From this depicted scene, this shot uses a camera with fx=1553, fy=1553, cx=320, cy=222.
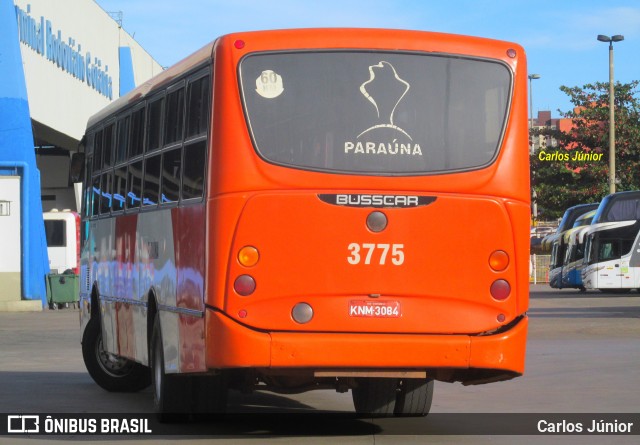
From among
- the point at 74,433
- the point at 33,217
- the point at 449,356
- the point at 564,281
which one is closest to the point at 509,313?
the point at 449,356

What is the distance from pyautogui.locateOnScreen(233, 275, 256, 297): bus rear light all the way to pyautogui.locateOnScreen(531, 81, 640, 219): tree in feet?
236

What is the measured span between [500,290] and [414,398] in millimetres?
2020

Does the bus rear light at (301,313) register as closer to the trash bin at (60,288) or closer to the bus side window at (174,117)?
the bus side window at (174,117)

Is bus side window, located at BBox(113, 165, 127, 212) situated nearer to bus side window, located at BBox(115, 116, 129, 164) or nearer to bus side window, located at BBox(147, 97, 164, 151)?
bus side window, located at BBox(115, 116, 129, 164)

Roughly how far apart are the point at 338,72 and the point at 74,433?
11.8ft

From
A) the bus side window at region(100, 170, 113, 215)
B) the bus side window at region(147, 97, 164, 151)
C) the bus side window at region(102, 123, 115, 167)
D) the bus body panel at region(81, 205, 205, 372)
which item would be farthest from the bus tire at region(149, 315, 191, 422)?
the bus side window at region(102, 123, 115, 167)

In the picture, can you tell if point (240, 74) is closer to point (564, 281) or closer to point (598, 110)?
point (564, 281)

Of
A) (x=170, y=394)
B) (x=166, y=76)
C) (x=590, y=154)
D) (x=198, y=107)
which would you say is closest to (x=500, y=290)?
(x=198, y=107)

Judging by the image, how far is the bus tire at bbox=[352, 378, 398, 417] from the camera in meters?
13.0

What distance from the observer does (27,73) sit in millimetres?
45844

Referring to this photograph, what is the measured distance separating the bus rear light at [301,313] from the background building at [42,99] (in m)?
27.2

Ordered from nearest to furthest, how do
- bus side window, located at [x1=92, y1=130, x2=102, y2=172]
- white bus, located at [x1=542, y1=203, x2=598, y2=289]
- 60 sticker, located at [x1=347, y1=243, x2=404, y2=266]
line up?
1. 60 sticker, located at [x1=347, y1=243, x2=404, y2=266]
2. bus side window, located at [x1=92, y1=130, x2=102, y2=172]
3. white bus, located at [x1=542, y1=203, x2=598, y2=289]

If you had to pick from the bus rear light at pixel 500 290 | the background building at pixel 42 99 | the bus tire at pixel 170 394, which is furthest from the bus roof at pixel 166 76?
the background building at pixel 42 99

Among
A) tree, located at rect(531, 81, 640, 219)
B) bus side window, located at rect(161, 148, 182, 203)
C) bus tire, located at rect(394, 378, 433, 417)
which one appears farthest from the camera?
tree, located at rect(531, 81, 640, 219)
